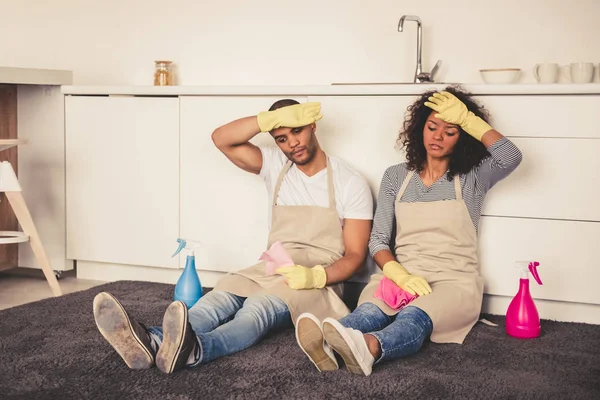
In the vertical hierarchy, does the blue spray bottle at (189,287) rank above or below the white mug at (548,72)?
below

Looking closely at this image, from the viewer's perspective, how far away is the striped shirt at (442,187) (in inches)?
87.7

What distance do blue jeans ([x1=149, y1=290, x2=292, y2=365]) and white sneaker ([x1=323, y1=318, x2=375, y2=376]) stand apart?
0.29 meters

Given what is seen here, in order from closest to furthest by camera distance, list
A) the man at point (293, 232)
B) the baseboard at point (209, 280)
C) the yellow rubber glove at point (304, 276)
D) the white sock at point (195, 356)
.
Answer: the white sock at point (195, 356) < the man at point (293, 232) < the yellow rubber glove at point (304, 276) < the baseboard at point (209, 280)

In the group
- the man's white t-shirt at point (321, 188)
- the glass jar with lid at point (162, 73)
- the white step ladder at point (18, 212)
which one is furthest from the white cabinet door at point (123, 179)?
the man's white t-shirt at point (321, 188)

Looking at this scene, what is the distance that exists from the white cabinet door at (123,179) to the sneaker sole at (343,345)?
1213 millimetres

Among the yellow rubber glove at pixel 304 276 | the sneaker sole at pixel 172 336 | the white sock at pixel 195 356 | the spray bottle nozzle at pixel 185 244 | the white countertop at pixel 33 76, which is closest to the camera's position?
the sneaker sole at pixel 172 336

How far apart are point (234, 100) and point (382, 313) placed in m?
1.01

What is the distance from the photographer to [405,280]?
2.17 metres

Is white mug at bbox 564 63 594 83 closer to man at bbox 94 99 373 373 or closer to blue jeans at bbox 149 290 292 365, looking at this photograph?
man at bbox 94 99 373 373

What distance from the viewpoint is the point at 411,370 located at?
6.14 ft

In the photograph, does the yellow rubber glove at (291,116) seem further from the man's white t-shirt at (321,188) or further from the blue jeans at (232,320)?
the blue jeans at (232,320)

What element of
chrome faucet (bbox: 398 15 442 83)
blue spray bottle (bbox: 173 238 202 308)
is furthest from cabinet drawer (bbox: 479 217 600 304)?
blue spray bottle (bbox: 173 238 202 308)

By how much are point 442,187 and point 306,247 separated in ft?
1.53

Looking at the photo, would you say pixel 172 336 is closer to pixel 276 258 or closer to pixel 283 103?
pixel 276 258
